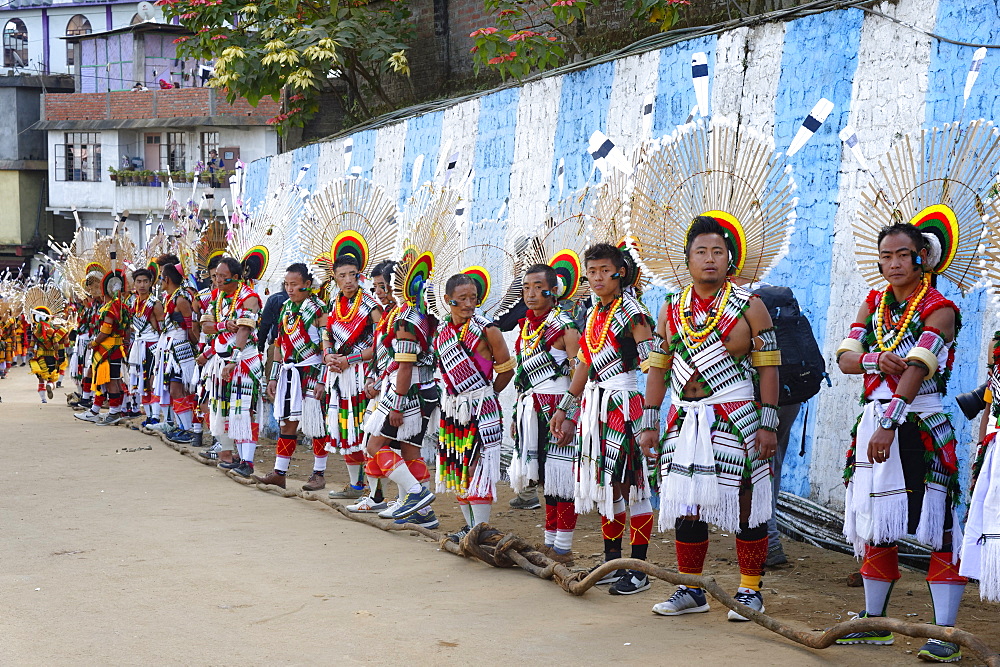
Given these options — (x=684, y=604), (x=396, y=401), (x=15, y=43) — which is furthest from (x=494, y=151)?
(x=15, y=43)

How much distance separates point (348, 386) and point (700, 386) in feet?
12.8

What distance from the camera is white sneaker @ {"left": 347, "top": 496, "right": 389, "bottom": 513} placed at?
7.97m

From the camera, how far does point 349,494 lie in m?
8.71

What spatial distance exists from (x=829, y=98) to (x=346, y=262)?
3.58 m

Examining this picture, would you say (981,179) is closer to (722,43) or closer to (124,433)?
(722,43)

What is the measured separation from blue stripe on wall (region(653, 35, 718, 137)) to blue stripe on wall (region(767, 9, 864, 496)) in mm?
754

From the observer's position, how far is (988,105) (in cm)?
568

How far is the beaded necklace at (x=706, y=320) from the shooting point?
4.96 metres

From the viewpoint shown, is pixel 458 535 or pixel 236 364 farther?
pixel 236 364

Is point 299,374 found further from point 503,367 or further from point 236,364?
point 503,367

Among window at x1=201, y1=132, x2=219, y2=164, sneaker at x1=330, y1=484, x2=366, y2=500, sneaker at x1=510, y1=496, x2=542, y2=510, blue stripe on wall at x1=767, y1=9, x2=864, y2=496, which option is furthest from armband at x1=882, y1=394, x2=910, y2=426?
window at x1=201, y1=132, x2=219, y2=164

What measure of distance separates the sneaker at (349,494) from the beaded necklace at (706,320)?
14.0 feet

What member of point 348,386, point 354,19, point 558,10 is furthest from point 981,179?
point 354,19

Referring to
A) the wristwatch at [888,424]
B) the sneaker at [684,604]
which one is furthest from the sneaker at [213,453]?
the wristwatch at [888,424]
